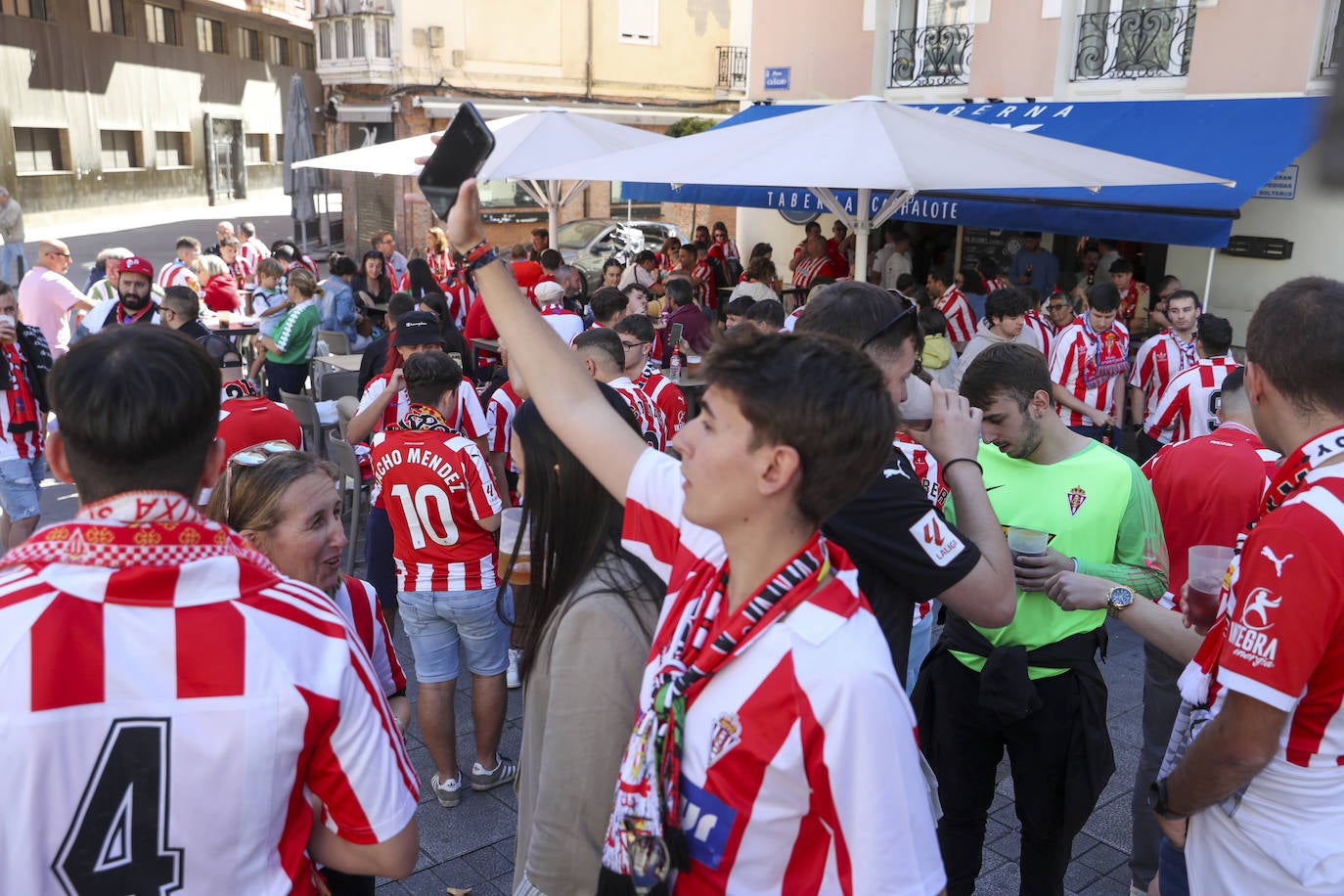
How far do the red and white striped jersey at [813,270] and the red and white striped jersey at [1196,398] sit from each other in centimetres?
694

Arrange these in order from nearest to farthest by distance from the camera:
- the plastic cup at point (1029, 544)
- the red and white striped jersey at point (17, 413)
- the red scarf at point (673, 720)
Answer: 1. the red scarf at point (673, 720)
2. the plastic cup at point (1029, 544)
3. the red and white striped jersey at point (17, 413)

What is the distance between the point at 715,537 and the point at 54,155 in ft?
105

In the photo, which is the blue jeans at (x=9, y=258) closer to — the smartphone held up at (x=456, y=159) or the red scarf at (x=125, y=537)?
the smartphone held up at (x=456, y=159)

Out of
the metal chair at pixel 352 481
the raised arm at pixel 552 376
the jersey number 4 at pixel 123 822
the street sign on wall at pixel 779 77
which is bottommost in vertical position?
the metal chair at pixel 352 481

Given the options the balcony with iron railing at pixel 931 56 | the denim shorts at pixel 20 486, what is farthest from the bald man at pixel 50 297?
the balcony with iron railing at pixel 931 56

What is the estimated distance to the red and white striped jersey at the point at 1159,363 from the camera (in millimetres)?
7199

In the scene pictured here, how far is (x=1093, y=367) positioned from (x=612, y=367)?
3902 mm

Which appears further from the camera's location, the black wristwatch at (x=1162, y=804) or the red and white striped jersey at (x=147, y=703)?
the black wristwatch at (x=1162, y=804)

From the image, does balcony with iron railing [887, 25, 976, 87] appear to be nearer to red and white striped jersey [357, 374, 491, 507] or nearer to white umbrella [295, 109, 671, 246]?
white umbrella [295, 109, 671, 246]

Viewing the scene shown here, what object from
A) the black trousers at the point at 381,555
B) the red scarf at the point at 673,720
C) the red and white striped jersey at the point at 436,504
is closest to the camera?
the red scarf at the point at 673,720

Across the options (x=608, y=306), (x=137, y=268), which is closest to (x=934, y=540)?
(x=608, y=306)

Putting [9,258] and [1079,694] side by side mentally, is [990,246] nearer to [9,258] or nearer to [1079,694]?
[1079,694]

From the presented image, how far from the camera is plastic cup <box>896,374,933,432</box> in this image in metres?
2.59

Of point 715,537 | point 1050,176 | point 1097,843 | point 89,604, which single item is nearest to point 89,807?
point 89,604
